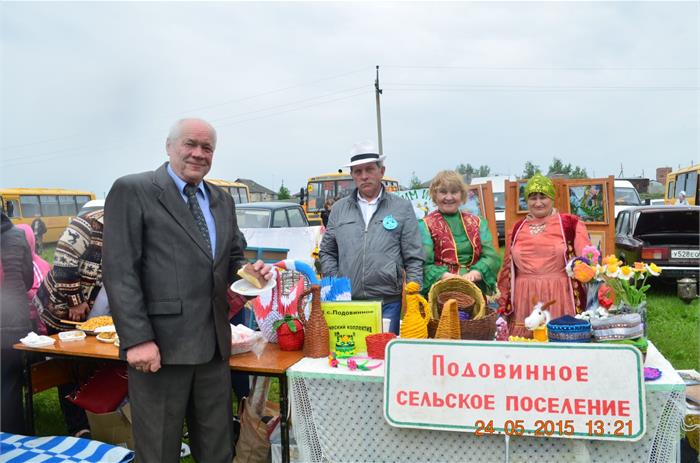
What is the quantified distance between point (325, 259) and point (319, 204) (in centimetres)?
1251

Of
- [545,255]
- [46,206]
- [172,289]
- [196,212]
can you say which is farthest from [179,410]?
[46,206]

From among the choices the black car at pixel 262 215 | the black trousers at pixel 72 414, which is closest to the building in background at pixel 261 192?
the black car at pixel 262 215

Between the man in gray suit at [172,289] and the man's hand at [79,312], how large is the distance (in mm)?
1295

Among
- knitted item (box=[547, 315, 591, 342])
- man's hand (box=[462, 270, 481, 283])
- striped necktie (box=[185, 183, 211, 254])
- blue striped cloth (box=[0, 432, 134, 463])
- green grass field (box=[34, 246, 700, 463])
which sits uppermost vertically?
striped necktie (box=[185, 183, 211, 254])

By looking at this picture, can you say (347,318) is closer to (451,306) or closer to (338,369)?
(338,369)

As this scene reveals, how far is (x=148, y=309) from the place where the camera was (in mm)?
2008

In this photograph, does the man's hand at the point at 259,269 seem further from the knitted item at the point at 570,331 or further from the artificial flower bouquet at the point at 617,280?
the artificial flower bouquet at the point at 617,280

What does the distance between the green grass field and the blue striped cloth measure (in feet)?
2.36

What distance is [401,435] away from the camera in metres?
2.22

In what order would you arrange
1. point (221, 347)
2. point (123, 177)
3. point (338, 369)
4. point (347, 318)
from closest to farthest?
point (123, 177) < point (221, 347) < point (338, 369) < point (347, 318)

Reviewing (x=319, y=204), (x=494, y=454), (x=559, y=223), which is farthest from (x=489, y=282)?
(x=319, y=204)

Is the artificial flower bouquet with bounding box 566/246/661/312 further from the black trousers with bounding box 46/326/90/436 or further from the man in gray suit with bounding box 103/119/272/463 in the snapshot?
the black trousers with bounding box 46/326/90/436

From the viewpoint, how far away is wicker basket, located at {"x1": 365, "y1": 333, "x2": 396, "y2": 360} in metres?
2.41
